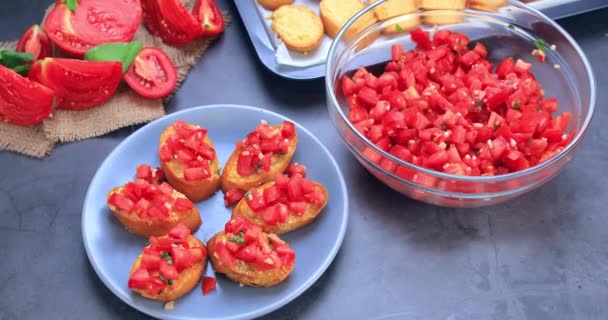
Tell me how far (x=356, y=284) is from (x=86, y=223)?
648 mm

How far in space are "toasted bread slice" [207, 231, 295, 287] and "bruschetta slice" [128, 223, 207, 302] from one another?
0.06 meters

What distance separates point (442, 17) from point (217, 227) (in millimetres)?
870

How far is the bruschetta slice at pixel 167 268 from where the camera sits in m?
1.29

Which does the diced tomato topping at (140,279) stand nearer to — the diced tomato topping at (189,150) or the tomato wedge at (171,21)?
the diced tomato topping at (189,150)

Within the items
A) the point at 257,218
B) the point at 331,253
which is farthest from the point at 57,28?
the point at 331,253

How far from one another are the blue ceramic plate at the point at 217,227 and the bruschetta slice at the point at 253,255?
0.04 m

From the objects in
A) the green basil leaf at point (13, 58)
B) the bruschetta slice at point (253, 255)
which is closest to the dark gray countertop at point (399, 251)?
the bruschetta slice at point (253, 255)

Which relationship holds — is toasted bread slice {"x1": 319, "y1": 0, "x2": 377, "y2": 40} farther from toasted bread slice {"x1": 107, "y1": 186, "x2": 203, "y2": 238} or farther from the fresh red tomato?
the fresh red tomato

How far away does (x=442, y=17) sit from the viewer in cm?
177

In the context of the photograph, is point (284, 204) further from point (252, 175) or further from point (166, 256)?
point (166, 256)

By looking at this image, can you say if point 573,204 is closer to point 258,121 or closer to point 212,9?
point 258,121

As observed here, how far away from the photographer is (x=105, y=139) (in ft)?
5.68

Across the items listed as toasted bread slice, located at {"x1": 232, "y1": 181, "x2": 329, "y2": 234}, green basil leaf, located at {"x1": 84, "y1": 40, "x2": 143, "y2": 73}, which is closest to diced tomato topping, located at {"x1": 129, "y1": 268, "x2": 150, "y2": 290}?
toasted bread slice, located at {"x1": 232, "y1": 181, "x2": 329, "y2": 234}

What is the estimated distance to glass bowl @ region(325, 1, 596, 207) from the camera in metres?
1.38
